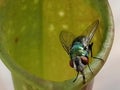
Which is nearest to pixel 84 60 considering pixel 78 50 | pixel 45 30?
pixel 78 50

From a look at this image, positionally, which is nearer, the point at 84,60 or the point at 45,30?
the point at 84,60

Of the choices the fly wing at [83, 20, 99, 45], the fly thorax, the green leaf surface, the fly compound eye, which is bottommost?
the fly compound eye

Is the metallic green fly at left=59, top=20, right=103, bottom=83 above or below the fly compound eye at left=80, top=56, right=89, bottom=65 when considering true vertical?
above

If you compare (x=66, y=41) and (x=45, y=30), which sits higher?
(x=45, y=30)

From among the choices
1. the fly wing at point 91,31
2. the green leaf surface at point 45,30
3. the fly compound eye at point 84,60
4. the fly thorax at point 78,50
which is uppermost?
the green leaf surface at point 45,30

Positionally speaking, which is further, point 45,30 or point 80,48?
point 45,30

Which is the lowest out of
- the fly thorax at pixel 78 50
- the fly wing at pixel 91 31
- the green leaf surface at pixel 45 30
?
the fly thorax at pixel 78 50

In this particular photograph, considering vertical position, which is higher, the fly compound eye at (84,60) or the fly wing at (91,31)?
the fly wing at (91,31)

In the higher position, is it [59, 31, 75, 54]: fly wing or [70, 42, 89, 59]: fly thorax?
[59, 31, 75, 54]: fly wing

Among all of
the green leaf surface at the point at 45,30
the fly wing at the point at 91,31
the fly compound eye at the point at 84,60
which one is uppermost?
the green leaf surface at the point at 45,30

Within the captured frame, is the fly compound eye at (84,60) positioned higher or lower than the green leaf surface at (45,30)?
lower

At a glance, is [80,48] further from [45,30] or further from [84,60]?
[45,30]

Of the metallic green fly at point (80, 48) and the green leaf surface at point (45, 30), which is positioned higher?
the green leaf surface at point (45, 30)

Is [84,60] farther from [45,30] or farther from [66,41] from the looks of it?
[45,30]
